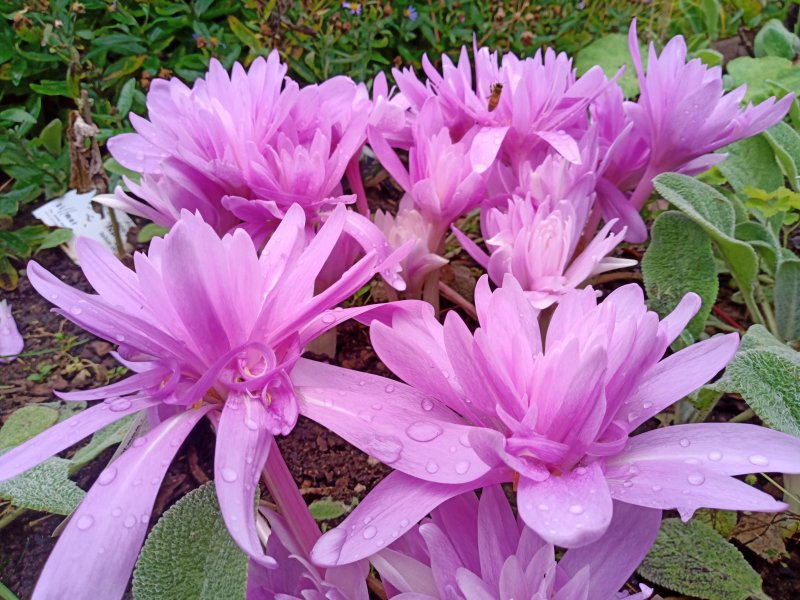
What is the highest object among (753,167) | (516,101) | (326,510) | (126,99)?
(516,101)

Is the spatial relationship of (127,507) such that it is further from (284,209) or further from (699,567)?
(699,567)

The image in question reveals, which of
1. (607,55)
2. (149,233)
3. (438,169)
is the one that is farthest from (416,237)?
(607,55)

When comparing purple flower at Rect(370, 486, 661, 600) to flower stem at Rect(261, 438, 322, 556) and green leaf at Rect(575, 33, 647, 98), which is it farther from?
green leaf at Rect(575, 33, 647, 98)

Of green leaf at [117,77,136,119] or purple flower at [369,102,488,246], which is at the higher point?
purple flower at [369,102,488,246]

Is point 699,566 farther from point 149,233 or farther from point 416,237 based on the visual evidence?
point 149,233

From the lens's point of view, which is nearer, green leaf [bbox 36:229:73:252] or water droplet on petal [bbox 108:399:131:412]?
water droplet on petal [bbox 108:399:131:412]

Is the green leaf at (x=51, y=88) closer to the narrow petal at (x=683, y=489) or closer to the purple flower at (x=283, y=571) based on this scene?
the purple flower at (x=283, y=571)

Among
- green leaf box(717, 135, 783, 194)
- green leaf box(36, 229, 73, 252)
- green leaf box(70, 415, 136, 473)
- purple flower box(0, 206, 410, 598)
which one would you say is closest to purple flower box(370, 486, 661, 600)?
purple flower box(0, 206, 410, 598)
